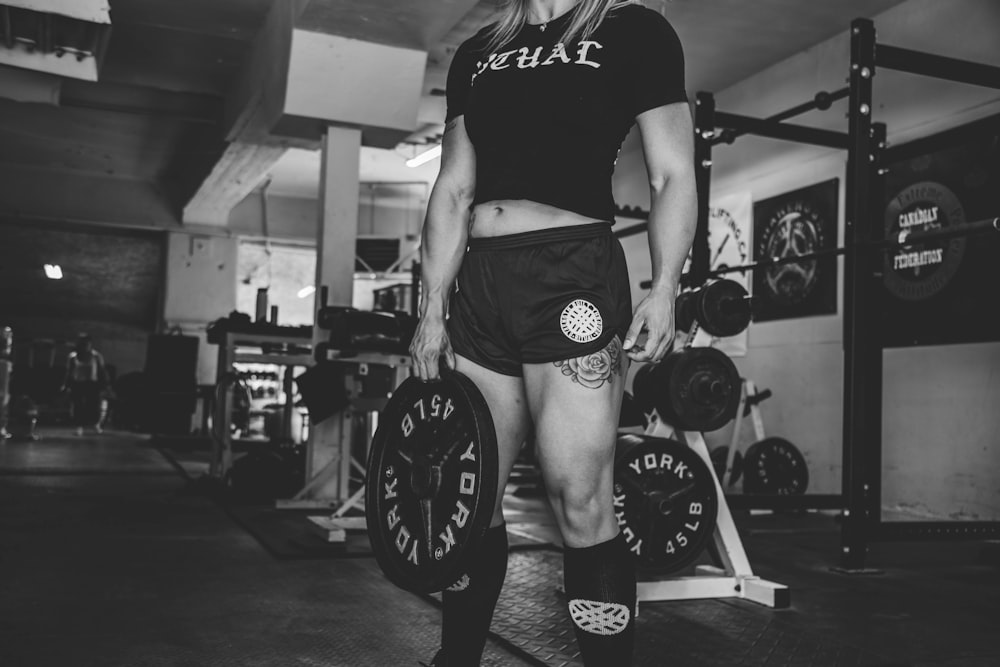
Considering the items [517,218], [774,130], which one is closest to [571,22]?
[517,218]

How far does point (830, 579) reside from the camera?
3.11 metres

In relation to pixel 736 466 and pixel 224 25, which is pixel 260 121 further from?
pixel 736 466

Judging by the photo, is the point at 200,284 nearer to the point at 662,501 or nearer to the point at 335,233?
the point at 335,233

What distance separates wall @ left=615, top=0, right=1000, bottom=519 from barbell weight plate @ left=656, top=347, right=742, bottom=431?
239 centimetres

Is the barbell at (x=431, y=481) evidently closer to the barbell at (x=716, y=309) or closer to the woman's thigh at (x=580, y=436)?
the woman's thigh at (x=580, y=436)

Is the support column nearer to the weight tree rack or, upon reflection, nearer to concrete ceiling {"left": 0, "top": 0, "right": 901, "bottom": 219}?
concrete ceiling {"left": 0, "top": 0, "right": 901, "bottom": 219}

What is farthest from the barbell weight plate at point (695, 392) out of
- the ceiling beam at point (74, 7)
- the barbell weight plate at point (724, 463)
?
the ceiling beam at point (74, 7)

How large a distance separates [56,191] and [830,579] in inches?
402

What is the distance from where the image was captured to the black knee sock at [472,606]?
1.33 meters

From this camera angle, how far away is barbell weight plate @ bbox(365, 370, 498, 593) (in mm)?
1213

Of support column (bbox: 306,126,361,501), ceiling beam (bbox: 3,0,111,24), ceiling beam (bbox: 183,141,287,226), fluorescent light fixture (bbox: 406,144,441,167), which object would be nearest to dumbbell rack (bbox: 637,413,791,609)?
support column (bbox: 306,126,361,501)

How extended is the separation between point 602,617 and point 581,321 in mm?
413

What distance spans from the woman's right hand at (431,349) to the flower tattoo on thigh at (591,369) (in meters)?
0.20

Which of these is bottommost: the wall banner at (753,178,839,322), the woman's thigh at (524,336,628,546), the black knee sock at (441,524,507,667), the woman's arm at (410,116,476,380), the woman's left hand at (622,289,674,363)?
the black knee sock at (441,524,507,667)
